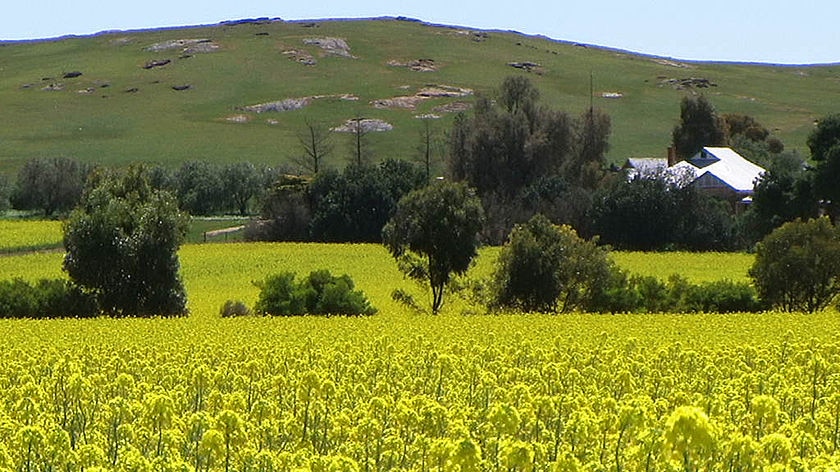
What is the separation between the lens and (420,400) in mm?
11008

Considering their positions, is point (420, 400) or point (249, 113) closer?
point (420, 400)

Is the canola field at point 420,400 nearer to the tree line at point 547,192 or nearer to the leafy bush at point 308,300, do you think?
the leafy bush at point 308,300

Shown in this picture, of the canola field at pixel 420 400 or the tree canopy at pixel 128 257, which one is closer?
the canola field at pixel 420 400

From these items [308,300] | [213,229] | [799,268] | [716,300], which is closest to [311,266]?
[308,300]

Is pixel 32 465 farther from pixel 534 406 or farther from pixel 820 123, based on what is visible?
pixel 820 123

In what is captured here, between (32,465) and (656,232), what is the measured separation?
69.9 m

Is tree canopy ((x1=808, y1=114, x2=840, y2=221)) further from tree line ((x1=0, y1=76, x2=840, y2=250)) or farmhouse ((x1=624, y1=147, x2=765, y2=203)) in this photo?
farmhouse ((x1=624, y1=147, x2=765, y2=203))

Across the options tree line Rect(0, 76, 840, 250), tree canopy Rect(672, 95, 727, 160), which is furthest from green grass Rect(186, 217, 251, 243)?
tree canopy Rect(672, 95, 727, 160)

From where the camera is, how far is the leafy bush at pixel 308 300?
140 ft

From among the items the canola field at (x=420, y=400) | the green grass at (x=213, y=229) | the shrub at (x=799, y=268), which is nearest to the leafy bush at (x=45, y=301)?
the canola field at (x=420, y=400)

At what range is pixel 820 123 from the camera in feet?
255

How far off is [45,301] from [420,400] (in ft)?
112

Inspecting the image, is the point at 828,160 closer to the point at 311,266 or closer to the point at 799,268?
the point at 799,268

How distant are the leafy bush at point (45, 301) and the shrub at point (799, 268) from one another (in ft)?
80.0
